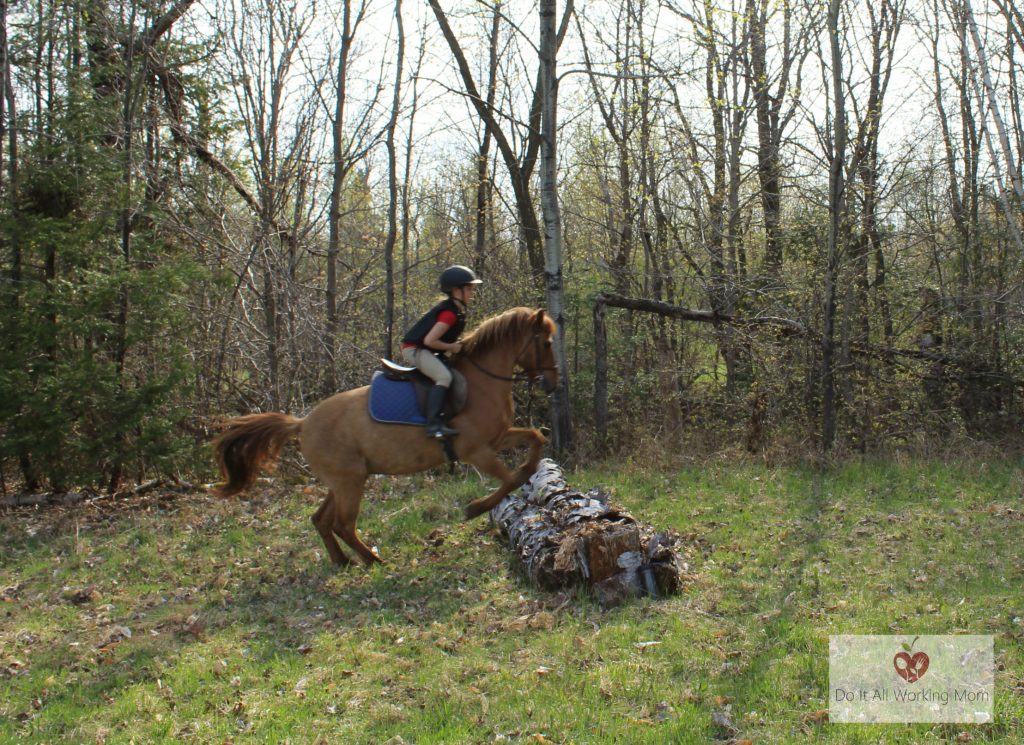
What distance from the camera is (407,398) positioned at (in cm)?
825

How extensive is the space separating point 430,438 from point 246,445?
2112 millimetres

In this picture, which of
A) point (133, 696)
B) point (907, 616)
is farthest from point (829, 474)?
point (133, 696)

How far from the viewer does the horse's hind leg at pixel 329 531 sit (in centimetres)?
850

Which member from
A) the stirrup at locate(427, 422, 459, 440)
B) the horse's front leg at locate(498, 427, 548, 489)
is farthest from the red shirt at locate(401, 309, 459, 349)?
the horse's front leg at locate(498, 427, 548, 489)

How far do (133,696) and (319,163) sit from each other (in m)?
10.8

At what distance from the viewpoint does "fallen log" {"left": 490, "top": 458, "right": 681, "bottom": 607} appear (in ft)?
22.4

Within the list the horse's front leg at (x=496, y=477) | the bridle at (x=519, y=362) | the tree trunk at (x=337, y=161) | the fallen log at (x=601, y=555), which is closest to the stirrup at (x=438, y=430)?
the horse's front leg at (x=496, y=477)

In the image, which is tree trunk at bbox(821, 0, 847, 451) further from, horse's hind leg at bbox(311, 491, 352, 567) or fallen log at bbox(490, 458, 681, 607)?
horse's hind leg at bbox(311, 491, 352, 567)

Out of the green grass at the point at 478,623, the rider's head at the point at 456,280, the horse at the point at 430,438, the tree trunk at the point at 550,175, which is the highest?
the tree trunk at the point at 550,175

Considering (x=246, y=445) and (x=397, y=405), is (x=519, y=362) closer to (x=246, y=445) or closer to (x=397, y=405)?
(x=397, y=405)

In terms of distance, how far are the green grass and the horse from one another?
770mm

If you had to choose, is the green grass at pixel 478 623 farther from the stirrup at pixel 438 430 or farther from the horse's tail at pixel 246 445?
the stirrup at pixel 438 430

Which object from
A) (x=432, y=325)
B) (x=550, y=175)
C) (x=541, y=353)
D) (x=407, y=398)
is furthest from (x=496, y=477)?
(x=550, y=175)

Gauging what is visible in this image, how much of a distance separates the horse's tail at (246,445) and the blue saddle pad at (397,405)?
3.45 feet
